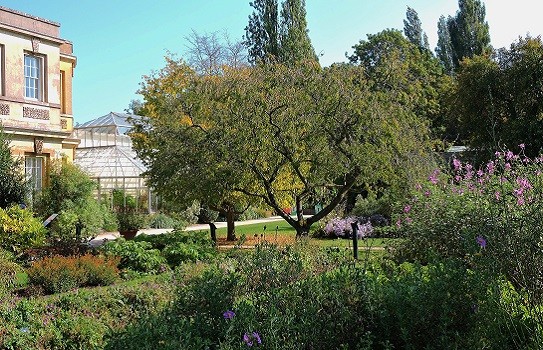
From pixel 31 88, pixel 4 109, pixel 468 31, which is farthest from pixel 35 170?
pixel 468 31

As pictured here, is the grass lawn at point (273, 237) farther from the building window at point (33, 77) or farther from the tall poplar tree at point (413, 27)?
the tall poplar tree at point (413, 27)

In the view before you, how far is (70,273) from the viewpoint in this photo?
444 inches

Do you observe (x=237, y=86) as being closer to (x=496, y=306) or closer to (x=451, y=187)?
(x=451, y=187)

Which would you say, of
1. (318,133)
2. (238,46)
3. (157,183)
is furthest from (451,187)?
(238,46)

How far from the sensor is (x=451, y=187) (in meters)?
11.3

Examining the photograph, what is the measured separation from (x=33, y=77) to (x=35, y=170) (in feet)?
10.9

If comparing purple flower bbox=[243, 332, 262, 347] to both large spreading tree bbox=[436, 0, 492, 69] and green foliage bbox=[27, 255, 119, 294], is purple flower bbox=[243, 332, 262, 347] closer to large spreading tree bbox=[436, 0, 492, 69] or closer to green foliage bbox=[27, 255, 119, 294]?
green foliage bbox=[27, 255, 119, 294]

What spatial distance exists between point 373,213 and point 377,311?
60.8 ft

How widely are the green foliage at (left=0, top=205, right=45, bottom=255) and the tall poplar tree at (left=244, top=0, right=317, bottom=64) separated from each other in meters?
27.1

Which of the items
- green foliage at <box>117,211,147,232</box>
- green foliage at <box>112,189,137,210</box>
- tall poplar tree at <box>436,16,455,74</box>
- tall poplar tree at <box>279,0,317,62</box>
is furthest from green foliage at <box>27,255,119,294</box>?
tall poplar tree at <box>436,16,455,74</box>

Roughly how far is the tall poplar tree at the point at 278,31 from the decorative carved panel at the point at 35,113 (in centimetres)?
2059

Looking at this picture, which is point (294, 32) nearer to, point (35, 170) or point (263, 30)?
point (263, 30)

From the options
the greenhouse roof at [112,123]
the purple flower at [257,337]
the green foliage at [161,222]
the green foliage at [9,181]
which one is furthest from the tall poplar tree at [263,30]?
the purple flower at [257,337]

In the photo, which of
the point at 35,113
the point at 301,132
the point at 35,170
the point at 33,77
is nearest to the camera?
the point at 301,132
